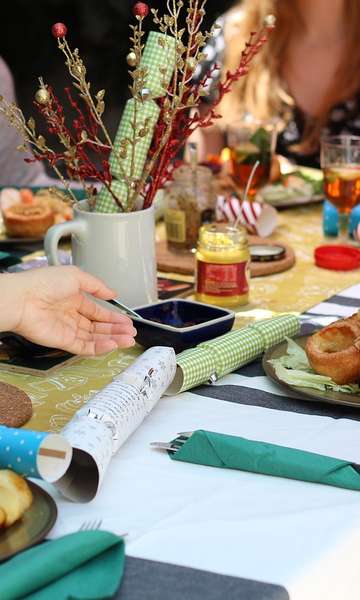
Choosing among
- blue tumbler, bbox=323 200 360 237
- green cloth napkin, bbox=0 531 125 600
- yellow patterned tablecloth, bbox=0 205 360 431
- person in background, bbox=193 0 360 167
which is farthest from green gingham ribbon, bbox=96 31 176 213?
person in background, bbox=193 0 360 167

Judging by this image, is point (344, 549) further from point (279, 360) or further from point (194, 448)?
point (279, 360)

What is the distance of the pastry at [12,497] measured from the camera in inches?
35.1

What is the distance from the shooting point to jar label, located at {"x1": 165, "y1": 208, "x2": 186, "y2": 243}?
1.99 metres

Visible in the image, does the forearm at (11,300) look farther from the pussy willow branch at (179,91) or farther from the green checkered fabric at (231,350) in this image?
the pussy willow branch at (179,91)

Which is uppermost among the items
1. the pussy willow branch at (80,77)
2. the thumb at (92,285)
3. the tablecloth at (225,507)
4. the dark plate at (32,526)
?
the pussy willow branch at (80,77)

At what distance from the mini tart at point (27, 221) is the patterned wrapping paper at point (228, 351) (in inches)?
30.4

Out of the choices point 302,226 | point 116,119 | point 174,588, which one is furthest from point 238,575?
point 116,119

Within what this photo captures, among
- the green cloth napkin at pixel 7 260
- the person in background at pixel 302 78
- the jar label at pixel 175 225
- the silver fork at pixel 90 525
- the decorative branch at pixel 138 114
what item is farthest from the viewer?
the person in background at pixel 302 78

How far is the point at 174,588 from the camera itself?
0.84 metres

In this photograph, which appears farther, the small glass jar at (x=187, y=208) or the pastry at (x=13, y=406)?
the small glass jar at (x=187, y=208)

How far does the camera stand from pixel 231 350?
4.49 ft

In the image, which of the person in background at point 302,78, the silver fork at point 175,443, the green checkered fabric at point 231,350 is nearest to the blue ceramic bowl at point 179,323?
the green checkered fabric at point 231,350

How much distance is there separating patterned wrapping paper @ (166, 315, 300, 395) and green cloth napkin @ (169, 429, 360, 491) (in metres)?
0.20

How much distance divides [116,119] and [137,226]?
4.68m
